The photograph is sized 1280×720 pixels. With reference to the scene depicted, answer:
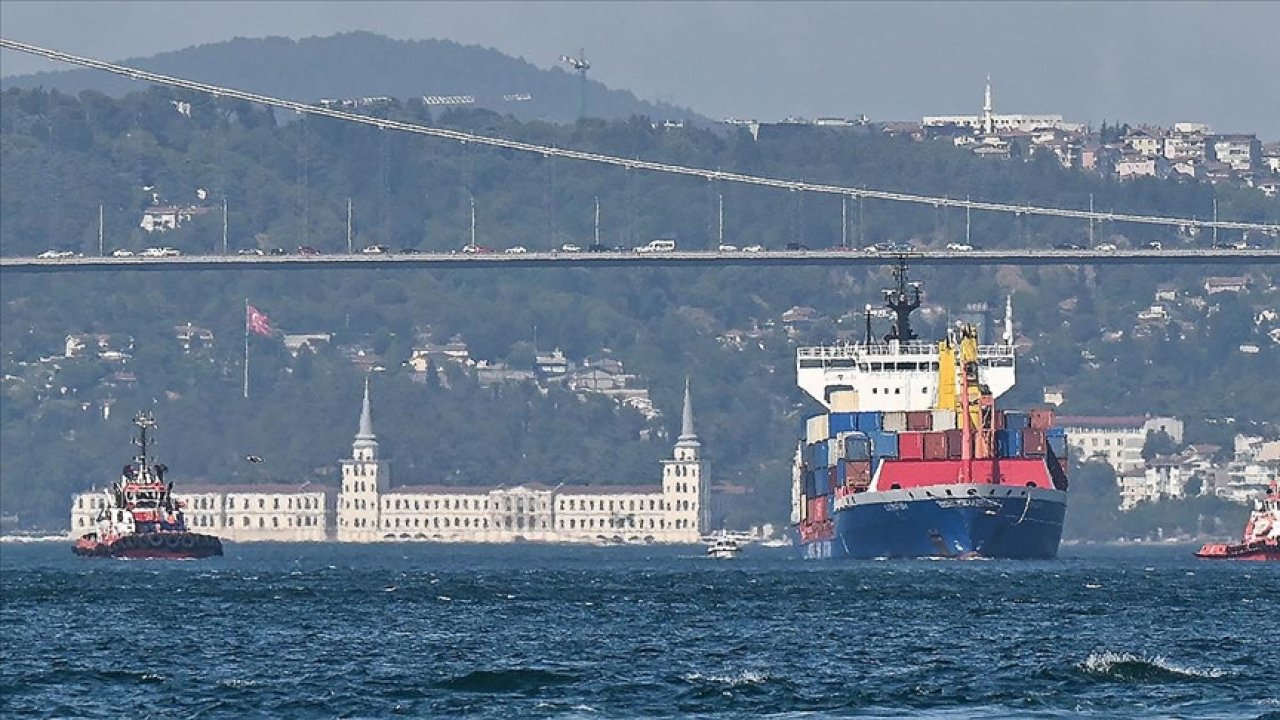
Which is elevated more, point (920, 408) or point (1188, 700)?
point (920, 408)

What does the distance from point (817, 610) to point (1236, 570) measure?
112ft

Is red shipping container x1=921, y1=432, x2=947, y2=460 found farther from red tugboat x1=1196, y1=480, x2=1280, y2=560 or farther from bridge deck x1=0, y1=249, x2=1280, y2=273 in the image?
bridge deck x1=0, y1=249, x2=1280, y2=273

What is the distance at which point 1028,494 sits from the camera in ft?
336

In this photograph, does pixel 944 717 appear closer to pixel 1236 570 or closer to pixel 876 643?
pixel 876 643

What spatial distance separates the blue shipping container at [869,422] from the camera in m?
109

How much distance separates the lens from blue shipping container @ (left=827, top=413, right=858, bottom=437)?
111m

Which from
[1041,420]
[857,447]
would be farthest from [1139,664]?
[857,447]

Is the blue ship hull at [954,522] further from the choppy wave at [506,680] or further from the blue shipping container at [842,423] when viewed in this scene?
the choppy wave at [506,680]

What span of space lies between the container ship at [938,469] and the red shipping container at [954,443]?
0.21 feet

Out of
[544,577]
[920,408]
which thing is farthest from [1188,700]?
[920,408]

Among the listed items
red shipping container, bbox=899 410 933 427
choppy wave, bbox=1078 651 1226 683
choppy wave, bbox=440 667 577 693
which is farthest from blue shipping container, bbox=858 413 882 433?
choppy wave, bbox=440 667 577 693

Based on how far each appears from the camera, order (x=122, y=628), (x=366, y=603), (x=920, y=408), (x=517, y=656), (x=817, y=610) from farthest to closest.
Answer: (x=920, y=408), (x=366, y=603), (x=817, y=610), (x=122, y=628), (x=517, y=656)

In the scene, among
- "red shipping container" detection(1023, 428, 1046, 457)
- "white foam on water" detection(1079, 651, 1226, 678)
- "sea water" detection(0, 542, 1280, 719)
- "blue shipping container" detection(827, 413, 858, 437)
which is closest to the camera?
"sea water" detection(0, 542, 1280, 719)

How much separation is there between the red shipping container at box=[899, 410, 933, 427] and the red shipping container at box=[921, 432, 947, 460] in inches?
74.6
